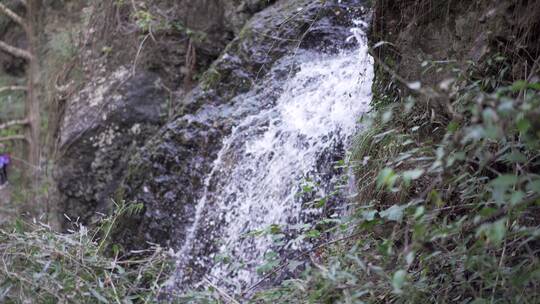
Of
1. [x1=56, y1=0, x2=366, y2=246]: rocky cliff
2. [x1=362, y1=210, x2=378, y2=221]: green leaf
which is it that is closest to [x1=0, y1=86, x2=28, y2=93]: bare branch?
[x1=56, y1=0, x2=366, y2=246]: rocky cliff

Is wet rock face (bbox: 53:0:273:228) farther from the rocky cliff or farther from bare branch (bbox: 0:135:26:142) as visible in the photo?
bare branch (bbox: 0:135:26:142)

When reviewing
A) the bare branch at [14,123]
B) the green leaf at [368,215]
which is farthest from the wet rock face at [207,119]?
the bare branch at [14,123]

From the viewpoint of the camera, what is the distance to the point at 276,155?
4.03 metres

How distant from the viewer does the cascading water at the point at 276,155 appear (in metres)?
3.75

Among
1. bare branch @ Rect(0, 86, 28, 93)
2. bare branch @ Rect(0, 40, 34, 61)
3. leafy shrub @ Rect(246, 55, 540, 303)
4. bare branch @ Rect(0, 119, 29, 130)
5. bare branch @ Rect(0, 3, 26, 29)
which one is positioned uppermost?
leafy shrub @ Rect(246, 55, 540, 303)

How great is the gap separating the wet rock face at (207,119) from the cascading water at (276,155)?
10 centimetres

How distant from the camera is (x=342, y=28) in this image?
15.2ft

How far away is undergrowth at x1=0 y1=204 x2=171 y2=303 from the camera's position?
2.02 m

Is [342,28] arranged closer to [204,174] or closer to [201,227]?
[204,174]

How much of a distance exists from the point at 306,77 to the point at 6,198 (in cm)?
469

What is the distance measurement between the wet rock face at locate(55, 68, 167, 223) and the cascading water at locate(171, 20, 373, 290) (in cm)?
171

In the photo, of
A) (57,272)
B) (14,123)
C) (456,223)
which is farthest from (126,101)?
(456,223)

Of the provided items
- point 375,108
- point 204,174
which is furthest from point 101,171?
point 375,108

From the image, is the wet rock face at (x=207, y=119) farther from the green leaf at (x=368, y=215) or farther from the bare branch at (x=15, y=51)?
the bare branch at (x=15, y=51)
